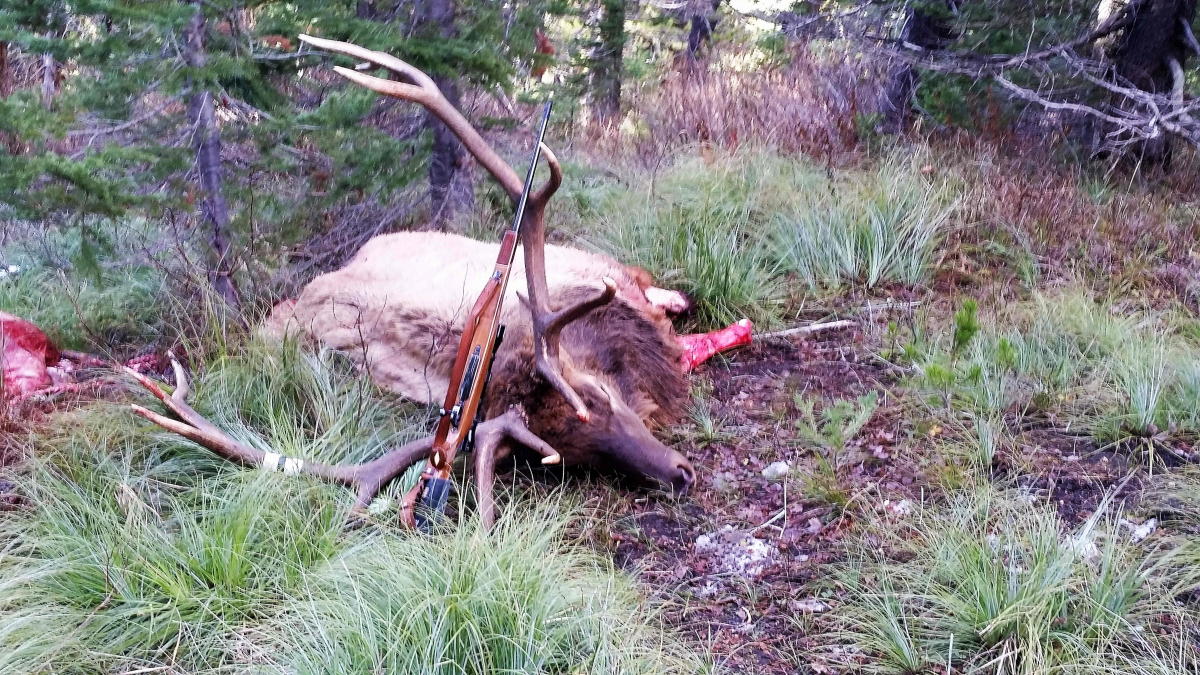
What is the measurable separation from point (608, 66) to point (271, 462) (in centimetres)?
970

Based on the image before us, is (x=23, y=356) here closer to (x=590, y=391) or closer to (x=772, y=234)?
(x=590, y=391)

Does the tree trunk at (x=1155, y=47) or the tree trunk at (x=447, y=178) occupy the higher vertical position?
the tree trunk at (x=1155, y=47)

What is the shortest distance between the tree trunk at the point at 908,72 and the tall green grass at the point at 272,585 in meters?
6.89

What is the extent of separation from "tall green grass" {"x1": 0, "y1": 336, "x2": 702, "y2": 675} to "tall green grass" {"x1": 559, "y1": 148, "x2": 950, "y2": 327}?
2719mm

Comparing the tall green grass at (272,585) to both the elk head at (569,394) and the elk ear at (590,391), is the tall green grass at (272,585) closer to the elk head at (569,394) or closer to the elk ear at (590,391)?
the elk head at (569,394)

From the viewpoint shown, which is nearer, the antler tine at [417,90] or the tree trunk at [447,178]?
the antler tine at [417,90]

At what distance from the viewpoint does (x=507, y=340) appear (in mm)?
4641

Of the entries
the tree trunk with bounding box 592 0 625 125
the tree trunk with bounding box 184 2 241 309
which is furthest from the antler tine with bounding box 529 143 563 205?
the tree trunk with bounding box 592 0 625 125

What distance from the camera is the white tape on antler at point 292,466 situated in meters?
3.79

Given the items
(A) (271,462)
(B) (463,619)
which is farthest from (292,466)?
(B) (463,619)

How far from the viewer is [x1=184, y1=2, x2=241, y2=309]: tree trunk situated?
18.7 feet

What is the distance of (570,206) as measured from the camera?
8.12 metres

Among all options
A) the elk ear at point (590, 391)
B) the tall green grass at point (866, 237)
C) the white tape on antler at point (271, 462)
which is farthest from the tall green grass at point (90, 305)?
the tall green grass at point (866, 237)

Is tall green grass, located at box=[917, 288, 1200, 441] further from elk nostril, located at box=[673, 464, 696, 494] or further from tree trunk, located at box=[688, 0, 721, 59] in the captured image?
tree trunk, located at box=[688, 0, 721, 59]
